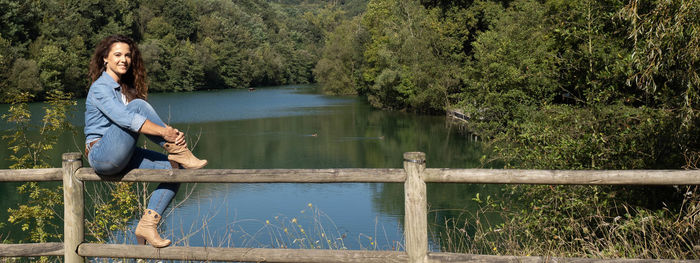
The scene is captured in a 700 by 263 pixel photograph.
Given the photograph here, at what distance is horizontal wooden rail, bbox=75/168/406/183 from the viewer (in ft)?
11.4

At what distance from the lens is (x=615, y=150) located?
8852 mm

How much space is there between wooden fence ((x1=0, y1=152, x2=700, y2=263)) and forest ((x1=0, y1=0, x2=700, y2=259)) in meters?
1.17

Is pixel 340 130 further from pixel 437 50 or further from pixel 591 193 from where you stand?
pixel 591 193

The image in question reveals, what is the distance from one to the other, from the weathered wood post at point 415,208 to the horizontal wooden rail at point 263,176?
6cm

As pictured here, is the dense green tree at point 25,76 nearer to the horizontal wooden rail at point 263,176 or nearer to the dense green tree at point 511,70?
the dense green tree at point 511,70

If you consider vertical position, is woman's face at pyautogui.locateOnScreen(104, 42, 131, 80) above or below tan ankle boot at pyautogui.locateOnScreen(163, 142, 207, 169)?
above

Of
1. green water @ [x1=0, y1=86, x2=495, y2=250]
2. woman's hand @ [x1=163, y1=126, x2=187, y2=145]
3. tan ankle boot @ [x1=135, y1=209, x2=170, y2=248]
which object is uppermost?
woman's hand @ [x1=163, y1=126, x2=187, y2=145]

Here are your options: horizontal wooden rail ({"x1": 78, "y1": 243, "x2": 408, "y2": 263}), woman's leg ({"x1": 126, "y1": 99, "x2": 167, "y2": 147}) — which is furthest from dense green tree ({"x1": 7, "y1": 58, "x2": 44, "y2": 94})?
woman's leg ({"x1": 126, "y1": 99, "x2": 167, "y2": 147})

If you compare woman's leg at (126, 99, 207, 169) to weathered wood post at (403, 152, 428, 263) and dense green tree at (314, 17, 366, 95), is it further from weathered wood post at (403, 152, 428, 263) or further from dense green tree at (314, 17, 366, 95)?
dense green tree at (314, 17, 366, 95)

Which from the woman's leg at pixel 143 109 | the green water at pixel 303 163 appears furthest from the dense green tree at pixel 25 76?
the woman's leg at pixel 143 109

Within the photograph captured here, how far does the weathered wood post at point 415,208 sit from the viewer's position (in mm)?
3432

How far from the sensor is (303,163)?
24.6 m

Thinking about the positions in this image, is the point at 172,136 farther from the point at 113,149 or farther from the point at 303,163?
the point at 303,163

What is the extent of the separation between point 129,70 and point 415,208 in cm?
186
